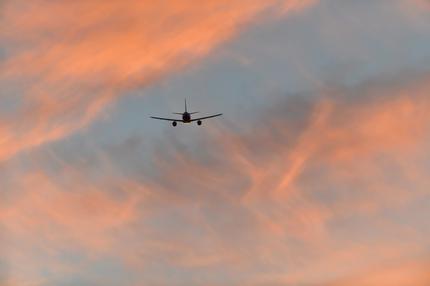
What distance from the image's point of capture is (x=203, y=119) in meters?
184
